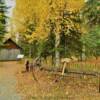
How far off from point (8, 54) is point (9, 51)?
0.51 metres

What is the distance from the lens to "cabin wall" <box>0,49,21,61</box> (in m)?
54.9

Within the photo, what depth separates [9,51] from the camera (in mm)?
55562

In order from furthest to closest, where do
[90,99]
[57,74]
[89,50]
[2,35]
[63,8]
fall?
[2,35], [89,50], [63,8], [57,74], [90,99]

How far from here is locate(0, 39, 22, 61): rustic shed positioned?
54966 millimetres

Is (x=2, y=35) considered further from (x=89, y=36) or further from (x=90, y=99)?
(x=90, y=99)

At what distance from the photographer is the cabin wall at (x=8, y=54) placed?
54.9 meters

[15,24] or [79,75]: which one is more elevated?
[15,24]

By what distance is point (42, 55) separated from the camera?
27.4 meters

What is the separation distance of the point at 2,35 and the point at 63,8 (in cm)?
2393

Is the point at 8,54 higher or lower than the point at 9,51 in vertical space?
lower

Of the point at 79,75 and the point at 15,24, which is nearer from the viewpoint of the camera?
the point at 79,75

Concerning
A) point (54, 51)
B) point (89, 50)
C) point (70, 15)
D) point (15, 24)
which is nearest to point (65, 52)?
point (54, 51)

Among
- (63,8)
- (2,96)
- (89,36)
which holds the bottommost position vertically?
(2,96)

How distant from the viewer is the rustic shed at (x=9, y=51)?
2164 inches
